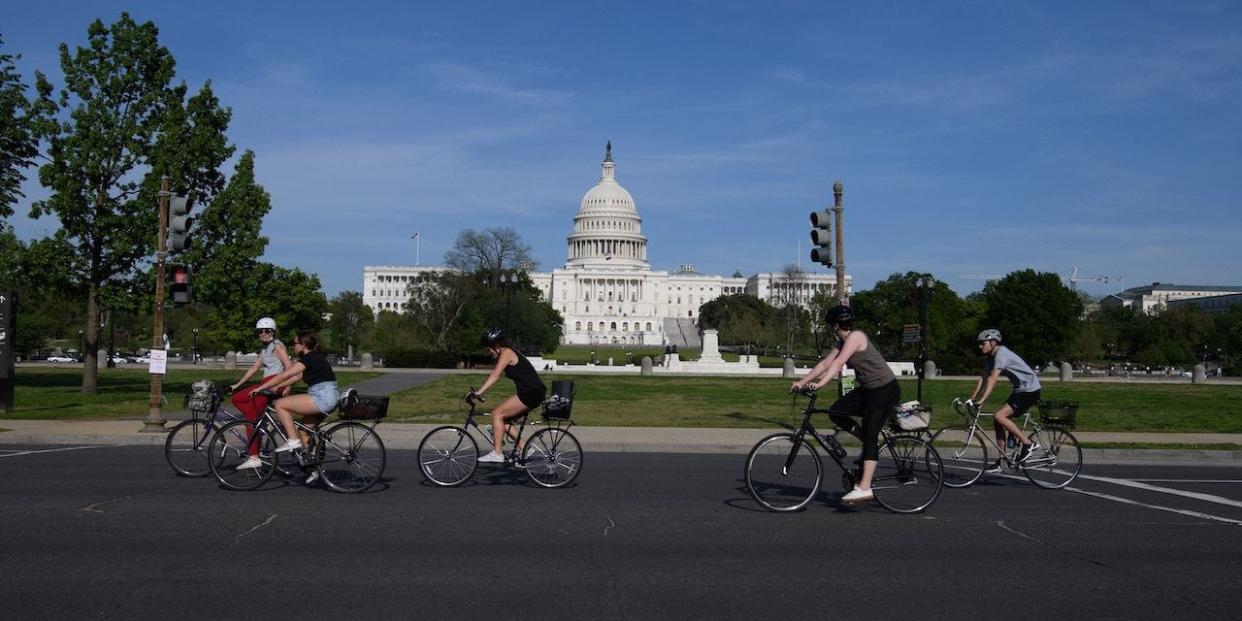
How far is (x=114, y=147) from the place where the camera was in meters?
31.0

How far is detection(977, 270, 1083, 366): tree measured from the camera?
83688 millimetres

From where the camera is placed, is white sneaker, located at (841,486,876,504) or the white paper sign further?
the white paper sign

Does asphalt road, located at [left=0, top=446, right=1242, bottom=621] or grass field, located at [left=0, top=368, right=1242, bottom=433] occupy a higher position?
grass field, located at [left=0, top=368, right=1242, bottom=433]

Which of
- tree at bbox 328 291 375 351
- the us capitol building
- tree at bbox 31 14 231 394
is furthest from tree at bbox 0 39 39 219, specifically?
the us capitol building

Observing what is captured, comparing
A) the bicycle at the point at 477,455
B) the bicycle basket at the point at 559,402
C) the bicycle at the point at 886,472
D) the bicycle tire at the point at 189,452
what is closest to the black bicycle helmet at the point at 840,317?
the bicycle at the point at 886,472

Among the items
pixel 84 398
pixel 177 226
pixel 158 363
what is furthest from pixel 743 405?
pixel 84 398

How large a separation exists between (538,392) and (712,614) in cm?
528

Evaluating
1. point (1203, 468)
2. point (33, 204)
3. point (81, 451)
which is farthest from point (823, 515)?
point (33, 204)

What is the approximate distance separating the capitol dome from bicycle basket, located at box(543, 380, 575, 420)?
17689 cm

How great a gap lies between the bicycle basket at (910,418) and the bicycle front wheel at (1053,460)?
298 centimetres

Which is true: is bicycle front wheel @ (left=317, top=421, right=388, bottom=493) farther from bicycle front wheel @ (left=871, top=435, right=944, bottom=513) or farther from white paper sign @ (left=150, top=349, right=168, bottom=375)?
white paper sign @ (left=150, top=349, right=168, bottom=375)

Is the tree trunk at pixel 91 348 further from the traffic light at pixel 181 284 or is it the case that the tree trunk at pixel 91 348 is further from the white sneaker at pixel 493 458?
the white sneaker at pixel 493 458

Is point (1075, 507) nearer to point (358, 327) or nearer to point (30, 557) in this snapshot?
point (30, 557)

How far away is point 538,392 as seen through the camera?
11.8 meters
